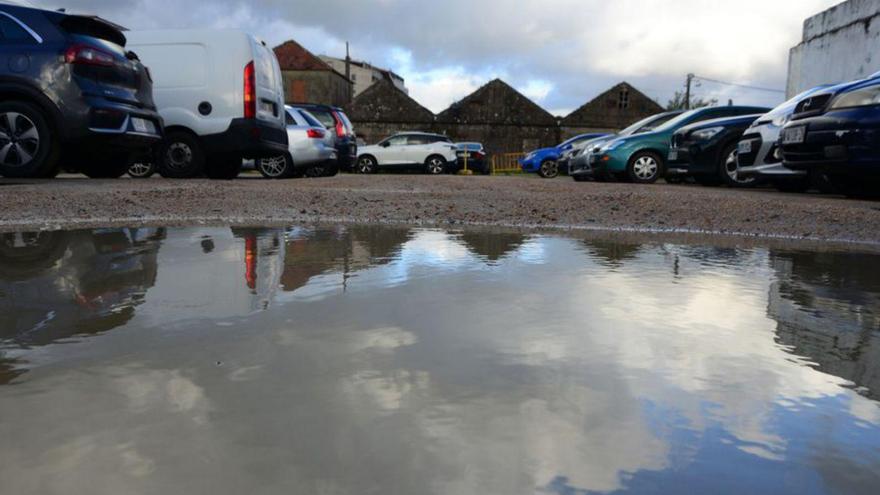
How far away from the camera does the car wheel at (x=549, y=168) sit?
2225 cm

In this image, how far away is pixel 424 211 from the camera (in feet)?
20.0

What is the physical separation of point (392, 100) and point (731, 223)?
3427cm

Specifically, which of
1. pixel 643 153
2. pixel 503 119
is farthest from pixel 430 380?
pixel 503 119

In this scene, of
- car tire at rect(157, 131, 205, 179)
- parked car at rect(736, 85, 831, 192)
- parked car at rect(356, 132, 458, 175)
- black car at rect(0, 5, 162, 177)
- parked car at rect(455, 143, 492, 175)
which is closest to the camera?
black car at rect(0, 5, 162, 177)


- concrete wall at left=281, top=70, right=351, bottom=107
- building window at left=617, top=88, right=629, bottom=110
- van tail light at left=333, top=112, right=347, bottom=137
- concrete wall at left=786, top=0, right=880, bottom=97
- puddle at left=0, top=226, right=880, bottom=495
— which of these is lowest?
puddle at left=0, top=226, right=880, bottom=495

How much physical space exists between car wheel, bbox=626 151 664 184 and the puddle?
374 inches

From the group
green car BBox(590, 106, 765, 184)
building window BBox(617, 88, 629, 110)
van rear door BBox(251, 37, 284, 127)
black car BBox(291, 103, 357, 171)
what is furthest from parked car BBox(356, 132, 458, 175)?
building window BBox(617, 88, 629, 110)

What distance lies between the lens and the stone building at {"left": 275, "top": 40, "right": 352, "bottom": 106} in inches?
2101

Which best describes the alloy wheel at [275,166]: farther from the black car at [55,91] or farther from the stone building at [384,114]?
the stone building at [384,114]

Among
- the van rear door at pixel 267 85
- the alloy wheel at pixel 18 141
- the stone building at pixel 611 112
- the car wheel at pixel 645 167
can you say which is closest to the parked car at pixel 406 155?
the car wheel at pixel 645 167

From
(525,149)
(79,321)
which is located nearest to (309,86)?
(525,149)

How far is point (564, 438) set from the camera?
1.53 meters

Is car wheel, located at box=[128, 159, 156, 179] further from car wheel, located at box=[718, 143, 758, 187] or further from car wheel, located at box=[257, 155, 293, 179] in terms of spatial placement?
car wheel, located at box=[718, 143, 758, 187]

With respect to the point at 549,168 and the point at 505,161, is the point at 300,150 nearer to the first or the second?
the point at 549,168
